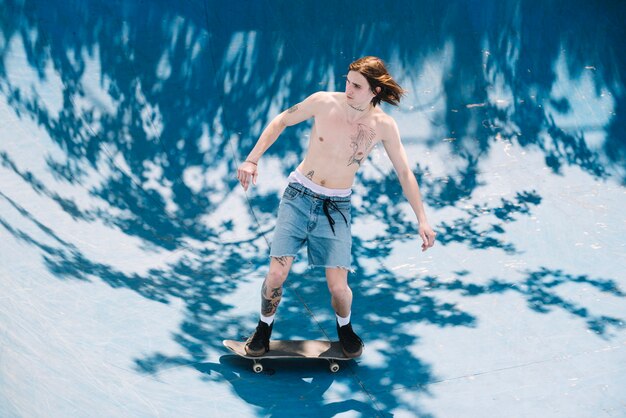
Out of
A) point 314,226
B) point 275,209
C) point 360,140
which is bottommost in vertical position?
point 314,226

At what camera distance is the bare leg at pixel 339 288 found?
4160 millimetres

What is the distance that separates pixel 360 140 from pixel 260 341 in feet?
4.51

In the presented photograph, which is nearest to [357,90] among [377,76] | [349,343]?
[377,76]

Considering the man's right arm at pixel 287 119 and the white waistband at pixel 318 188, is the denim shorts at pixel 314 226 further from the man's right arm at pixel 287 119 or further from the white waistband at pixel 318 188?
the man's right arm at pixel 287 119

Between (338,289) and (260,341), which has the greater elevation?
(338,289)

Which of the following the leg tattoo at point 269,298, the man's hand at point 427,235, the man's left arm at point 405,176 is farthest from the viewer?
the leg tattoo at point 269,298

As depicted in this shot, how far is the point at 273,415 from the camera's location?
155 inches

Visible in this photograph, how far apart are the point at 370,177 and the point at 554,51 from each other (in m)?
3.12

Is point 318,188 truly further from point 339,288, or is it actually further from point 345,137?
point 339,288

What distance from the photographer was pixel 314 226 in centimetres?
409

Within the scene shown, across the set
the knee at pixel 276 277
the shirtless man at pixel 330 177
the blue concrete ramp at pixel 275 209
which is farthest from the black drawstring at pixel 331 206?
the blue concrete ramp at pixel 275 209

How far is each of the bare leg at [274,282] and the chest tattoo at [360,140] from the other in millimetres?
706

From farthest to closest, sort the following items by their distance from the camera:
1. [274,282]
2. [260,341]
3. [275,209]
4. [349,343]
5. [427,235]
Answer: [275,209] < [349,343] < [260,341] < [274,282] < [427,235]

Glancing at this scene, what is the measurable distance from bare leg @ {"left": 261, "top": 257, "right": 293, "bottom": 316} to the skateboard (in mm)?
273
